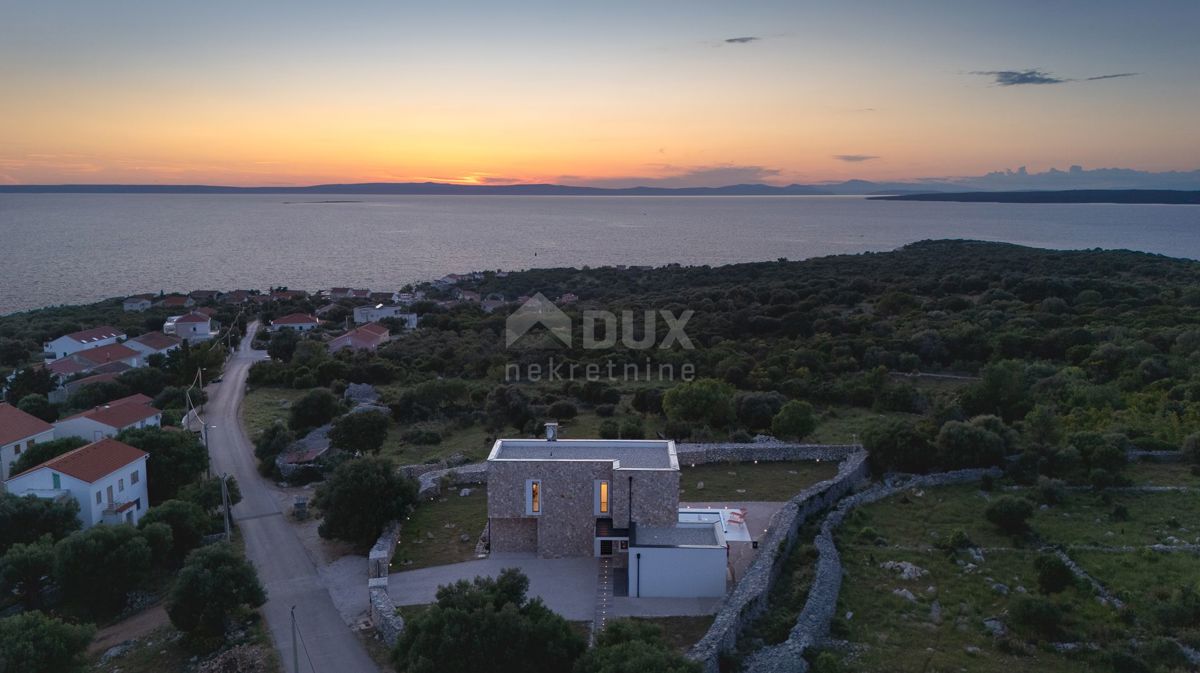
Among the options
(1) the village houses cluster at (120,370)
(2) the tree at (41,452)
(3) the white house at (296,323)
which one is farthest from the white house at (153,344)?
(2) the tree at (41,452)

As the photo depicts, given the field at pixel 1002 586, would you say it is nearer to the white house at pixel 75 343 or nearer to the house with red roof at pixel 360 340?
the house with red roof at pixel 360 340

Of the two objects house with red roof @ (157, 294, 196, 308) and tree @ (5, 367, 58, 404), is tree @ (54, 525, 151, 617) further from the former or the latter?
house with red roof @ (157, 294, 196, 308)

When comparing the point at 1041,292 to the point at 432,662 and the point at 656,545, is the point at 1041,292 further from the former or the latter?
the point at 432,662

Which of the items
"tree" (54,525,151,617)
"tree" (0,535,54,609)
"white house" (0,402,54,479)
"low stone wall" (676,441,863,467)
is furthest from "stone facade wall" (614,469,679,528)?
"white house" (0,402,54,479)

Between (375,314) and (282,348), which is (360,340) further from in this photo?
(375,314)

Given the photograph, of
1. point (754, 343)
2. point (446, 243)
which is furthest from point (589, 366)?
point (446, 243)

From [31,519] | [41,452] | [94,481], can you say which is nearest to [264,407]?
[41,452]
